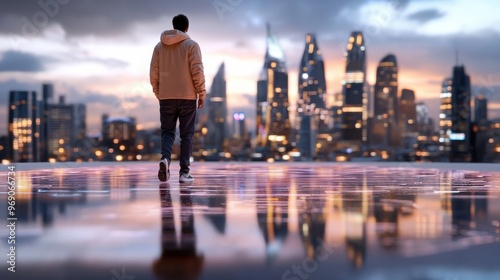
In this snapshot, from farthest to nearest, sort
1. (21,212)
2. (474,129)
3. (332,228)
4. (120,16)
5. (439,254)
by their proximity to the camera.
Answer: (474,129) → (120,16) → (21,212) → (332,228) → (439,254)

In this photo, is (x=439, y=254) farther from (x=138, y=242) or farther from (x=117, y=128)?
(x=117, y=128)

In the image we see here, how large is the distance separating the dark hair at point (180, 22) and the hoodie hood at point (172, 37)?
154 millimetres

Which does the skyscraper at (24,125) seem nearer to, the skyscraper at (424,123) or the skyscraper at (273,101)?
the skyscraper at (273,101)

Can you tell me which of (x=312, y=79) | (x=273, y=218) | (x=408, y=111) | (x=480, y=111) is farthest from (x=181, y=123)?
(x=408, y=111)

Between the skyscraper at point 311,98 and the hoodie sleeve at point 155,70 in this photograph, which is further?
the skyscraper at point 311,98

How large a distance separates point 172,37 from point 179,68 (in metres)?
0.24

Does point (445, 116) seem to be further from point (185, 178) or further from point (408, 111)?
point (185, 178)

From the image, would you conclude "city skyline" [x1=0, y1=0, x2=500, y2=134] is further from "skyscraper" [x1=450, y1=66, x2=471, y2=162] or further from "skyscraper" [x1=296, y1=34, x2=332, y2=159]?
"skyscraper" [x1=450, y1=66, x2=471, y2=162]

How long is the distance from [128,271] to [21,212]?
112 cm

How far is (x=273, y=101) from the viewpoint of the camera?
155 ft

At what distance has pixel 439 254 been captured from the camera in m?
1.26

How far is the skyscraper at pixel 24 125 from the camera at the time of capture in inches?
851

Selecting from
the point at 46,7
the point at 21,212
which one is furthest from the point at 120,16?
the point at 21,212

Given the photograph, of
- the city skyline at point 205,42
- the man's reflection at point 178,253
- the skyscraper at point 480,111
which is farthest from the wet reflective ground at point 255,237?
the skyscraper at point 480,111
